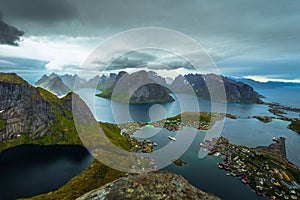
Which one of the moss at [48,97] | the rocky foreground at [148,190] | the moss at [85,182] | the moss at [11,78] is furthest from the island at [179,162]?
the moss at [11,78]

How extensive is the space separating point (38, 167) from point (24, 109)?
288 ft

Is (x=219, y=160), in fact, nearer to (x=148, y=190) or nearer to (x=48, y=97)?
(x=148, y=190)

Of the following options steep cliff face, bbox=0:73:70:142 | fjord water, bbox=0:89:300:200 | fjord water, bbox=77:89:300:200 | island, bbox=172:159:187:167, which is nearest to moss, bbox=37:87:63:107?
steep cliff face, bbox=0:73:70:142

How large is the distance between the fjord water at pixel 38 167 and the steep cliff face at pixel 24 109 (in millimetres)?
21452

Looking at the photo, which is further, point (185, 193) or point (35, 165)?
point (35, 165)

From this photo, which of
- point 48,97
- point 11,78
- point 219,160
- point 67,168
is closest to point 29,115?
point 48,97

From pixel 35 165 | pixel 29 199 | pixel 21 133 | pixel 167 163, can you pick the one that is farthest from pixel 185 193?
pixel 21 133

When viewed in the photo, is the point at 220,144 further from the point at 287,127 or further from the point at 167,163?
the point at 287,127

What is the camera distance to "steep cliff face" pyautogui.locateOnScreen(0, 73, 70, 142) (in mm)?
147875

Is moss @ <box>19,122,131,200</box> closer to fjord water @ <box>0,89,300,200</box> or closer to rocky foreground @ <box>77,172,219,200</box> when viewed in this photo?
fjord water @ <box>0,89,300,200</box>

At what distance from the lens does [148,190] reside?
20062mm

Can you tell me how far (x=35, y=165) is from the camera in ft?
317

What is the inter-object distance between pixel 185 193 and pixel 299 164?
118 m

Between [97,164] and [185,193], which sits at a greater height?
[185,193]
